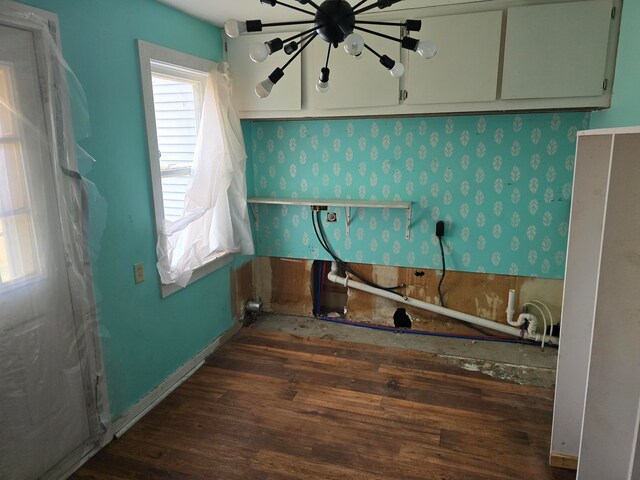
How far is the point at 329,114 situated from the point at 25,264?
6.65ft

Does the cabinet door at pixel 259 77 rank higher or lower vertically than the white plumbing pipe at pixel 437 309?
higher

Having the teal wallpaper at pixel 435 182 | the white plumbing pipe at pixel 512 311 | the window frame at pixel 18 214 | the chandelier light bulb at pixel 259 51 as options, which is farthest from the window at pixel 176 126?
the white plumbing pipe at pixel 512 311

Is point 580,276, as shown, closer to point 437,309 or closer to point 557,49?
point 557,49

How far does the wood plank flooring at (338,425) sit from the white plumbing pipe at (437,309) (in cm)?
42

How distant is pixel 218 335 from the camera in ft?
10.8

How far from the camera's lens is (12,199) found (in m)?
1.66

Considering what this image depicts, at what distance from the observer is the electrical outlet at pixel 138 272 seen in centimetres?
237

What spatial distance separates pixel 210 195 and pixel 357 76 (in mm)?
1269

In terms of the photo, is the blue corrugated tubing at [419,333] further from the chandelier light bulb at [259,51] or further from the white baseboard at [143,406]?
the chandelier light bulb at [259,51]

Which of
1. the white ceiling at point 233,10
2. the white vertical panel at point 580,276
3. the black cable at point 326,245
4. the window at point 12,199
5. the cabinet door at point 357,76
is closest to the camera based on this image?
the window at point 12,199

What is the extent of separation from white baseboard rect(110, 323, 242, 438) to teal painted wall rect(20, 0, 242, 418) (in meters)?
0.04

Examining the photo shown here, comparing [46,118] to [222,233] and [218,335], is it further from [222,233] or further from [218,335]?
[218,335]

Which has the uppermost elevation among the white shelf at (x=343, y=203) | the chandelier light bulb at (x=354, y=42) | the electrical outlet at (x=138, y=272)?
the chandelier light bulb at (x=354, y=42)

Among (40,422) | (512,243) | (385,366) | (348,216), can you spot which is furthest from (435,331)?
(40,422)
